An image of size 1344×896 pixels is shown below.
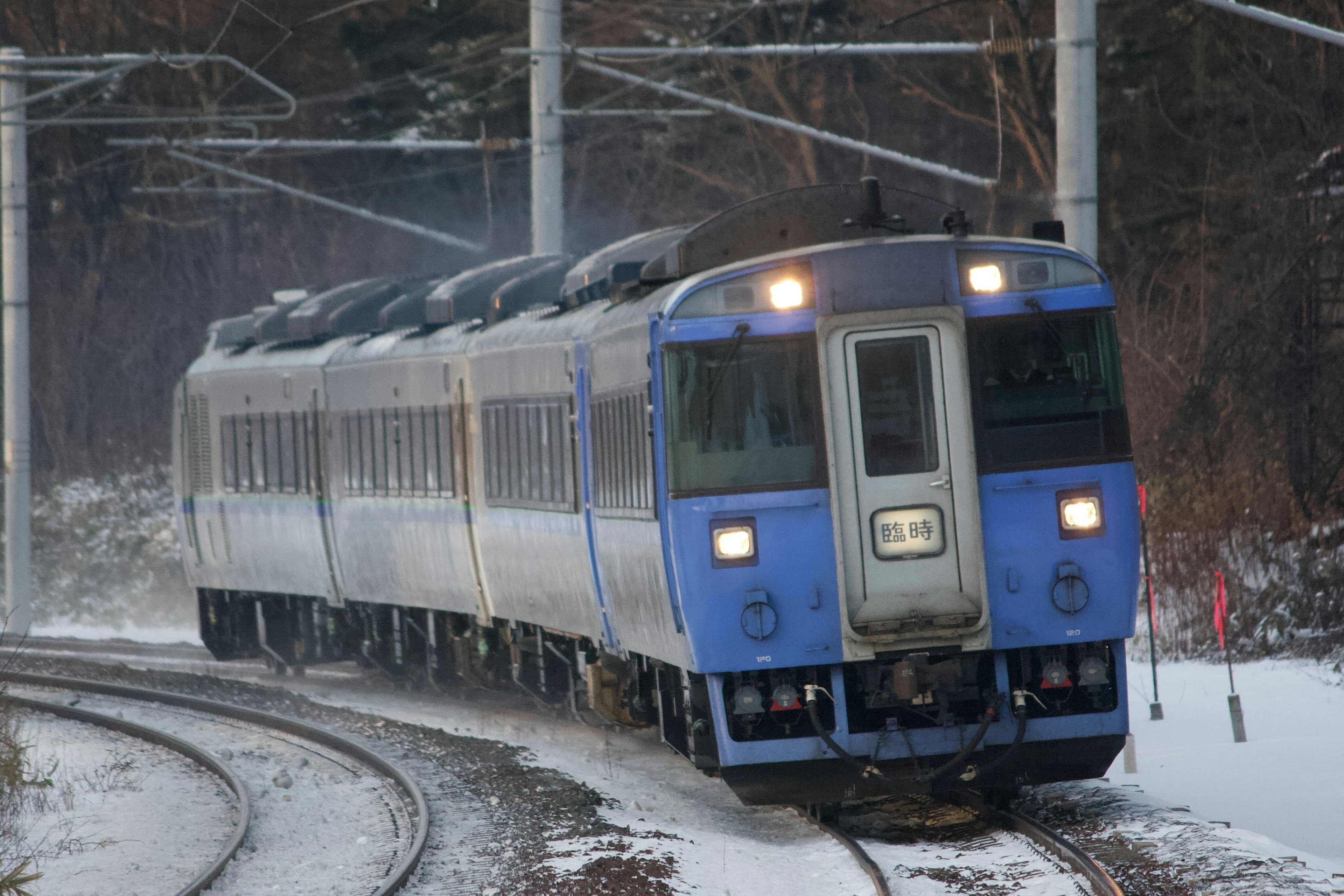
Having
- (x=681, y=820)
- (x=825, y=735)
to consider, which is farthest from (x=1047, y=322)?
(x=681, y=820)

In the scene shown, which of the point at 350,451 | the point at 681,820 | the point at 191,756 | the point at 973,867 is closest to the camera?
the point at 973,867

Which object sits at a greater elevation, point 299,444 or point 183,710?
point 299,444

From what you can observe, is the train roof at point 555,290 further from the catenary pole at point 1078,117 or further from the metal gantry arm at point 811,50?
the catenary pole at point 1078,117

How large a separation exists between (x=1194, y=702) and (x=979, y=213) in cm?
2036

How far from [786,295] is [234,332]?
13945mm

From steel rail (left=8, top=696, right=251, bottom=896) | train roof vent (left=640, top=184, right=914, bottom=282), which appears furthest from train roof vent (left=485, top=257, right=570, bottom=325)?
train roof vent (left=640, top=184, right=914, bottom=282)

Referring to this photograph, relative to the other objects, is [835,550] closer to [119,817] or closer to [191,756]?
[119,817]

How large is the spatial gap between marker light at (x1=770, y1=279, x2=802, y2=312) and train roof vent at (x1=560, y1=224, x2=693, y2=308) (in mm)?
2803

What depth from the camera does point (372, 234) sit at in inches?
1892

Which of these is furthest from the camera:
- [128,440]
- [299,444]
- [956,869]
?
[128,440]

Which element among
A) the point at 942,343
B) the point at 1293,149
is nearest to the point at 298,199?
the point at 1293,149

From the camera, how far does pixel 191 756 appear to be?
15234 mm

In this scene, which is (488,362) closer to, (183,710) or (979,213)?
(183,710)

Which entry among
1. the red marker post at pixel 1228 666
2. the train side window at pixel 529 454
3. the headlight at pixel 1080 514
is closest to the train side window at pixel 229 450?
the train side window at pixel 529 454
